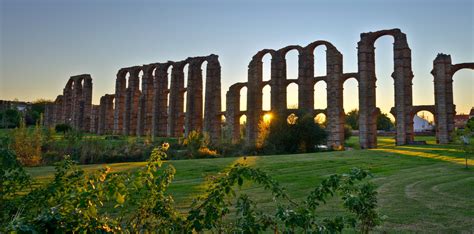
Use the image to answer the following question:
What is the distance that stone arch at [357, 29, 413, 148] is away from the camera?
27.3 meters

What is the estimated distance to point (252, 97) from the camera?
33.5 meters

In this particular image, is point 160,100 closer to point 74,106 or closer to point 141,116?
point 141,116

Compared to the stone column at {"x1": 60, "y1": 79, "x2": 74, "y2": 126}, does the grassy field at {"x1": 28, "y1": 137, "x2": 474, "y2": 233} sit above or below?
below

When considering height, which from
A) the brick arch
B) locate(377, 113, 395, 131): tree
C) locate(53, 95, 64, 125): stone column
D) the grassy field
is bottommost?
the grassy field

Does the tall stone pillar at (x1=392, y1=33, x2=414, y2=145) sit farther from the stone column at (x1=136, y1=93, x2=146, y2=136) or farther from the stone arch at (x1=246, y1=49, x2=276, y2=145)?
the stone column at (x1=136, y1=93, x2=146, y2=136)

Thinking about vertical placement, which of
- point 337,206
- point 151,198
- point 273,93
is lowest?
point 337,206

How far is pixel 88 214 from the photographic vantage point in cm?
231

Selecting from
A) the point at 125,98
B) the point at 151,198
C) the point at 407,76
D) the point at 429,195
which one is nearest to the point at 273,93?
the point at 407,76

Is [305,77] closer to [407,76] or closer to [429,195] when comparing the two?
[407,76]

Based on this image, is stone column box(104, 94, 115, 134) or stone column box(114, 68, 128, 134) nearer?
stone column box(114, 68, 128, 134)

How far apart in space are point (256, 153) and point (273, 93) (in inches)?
509

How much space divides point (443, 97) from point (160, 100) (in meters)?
27.2

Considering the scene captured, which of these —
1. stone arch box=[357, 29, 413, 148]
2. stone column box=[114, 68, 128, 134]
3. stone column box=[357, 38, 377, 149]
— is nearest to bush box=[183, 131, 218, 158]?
stone column box=[357, 38, 377, 149]

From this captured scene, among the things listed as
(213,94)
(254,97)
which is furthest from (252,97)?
(213,94)
